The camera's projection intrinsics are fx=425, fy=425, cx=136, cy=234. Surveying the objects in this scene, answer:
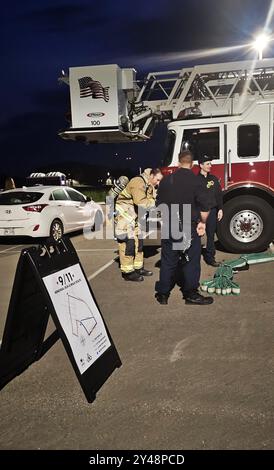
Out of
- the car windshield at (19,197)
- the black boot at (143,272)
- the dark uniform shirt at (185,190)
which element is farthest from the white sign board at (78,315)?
the car windshield at (19,197)

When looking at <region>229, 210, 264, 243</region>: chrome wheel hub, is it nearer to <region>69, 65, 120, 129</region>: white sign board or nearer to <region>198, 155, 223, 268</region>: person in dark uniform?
<region>198, 155, 223, 268</region>: person in dark uniform

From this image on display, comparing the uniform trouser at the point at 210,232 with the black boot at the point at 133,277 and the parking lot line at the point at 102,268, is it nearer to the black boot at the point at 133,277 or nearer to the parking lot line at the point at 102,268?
the black boot at the point at 133,277

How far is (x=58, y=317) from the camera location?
2973 millimetres

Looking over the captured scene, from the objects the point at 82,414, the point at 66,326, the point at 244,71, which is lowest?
the point at 82,414

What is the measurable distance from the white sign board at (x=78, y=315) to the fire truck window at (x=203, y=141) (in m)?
5.29

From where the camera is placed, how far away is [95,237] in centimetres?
1202

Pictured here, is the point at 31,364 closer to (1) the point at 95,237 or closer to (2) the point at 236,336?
(2) the point at 236,336

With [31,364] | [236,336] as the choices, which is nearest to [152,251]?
[236,336]

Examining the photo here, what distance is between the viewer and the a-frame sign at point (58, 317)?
301cm

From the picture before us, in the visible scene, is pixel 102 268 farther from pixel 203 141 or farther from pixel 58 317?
pixel 58 317

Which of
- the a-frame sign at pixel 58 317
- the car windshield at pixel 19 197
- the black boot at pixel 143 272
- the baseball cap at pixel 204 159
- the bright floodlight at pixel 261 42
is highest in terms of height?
the bright floodlight at pixel 261 42

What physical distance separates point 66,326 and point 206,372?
1.30 m

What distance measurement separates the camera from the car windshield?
10.4 meters

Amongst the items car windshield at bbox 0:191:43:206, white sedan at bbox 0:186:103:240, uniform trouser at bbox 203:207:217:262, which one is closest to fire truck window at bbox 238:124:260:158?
uniform trouser at bbox 203:207:217:262
